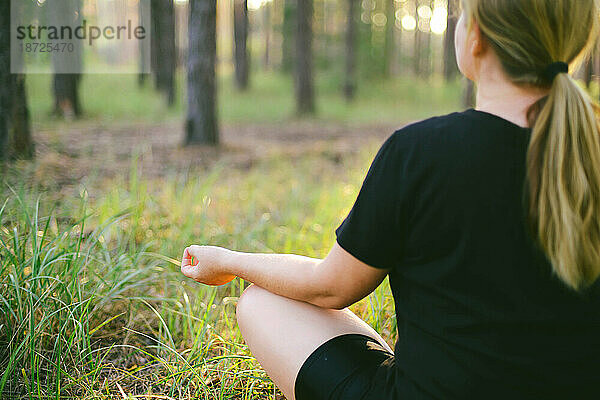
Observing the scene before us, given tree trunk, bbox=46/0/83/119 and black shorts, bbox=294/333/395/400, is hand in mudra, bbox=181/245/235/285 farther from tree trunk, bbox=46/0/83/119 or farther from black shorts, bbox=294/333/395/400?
tree trunk, bbox=46/0/83/119

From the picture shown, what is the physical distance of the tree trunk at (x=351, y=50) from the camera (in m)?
14.5

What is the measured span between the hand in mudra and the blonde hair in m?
0.86

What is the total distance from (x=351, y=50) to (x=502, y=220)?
1446cm

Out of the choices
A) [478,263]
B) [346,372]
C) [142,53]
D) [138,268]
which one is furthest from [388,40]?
[478,263]

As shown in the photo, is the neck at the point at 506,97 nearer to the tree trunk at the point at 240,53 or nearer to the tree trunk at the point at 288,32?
the tree trunk at the point at 240,53

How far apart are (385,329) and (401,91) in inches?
640

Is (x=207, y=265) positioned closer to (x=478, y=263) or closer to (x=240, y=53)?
(x=478, y=263)

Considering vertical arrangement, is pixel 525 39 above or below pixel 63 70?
below

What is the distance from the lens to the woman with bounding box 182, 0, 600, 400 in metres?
1.09

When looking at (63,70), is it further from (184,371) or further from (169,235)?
(184,371)

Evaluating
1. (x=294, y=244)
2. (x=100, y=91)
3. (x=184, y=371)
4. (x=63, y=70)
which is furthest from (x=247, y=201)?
(x=100, y=91)

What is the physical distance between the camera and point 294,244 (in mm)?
3508

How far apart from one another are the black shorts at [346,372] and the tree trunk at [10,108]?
375 centimetres

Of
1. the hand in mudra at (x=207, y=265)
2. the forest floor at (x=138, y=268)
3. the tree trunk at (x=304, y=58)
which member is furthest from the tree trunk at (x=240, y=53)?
the hand in mudra at (x=207, y=265)
